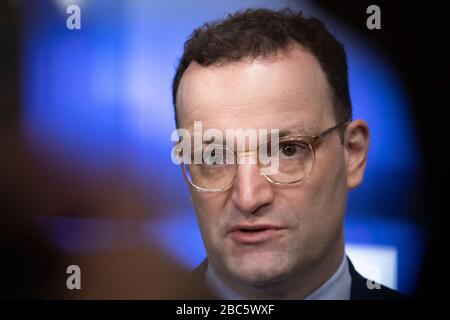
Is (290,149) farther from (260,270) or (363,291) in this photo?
(363,291)

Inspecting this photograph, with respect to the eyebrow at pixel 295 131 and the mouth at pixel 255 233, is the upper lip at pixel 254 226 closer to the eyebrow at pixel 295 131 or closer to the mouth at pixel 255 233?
the mouth at pixel 255 233

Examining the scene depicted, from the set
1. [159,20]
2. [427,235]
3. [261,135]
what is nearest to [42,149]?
[159,20]

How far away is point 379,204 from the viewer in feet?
5.29

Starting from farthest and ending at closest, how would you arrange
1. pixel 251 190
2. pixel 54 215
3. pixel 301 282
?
pixel 54 215 → pixel 301 282 → pixel 251 190

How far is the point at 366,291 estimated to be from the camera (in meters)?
1.63

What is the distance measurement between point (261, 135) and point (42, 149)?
740 mm

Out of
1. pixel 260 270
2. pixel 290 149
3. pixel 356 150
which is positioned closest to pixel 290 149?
pixel 290 149

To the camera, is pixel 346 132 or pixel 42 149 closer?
pixel 346 132

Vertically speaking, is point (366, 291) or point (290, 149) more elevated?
point (290, 149)

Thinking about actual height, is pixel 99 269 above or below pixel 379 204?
below

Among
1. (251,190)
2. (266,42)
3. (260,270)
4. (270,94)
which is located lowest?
(260,270)

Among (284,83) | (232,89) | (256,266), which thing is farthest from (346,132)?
(256,266)

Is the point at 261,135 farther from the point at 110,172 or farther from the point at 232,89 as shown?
the point at 110,172
